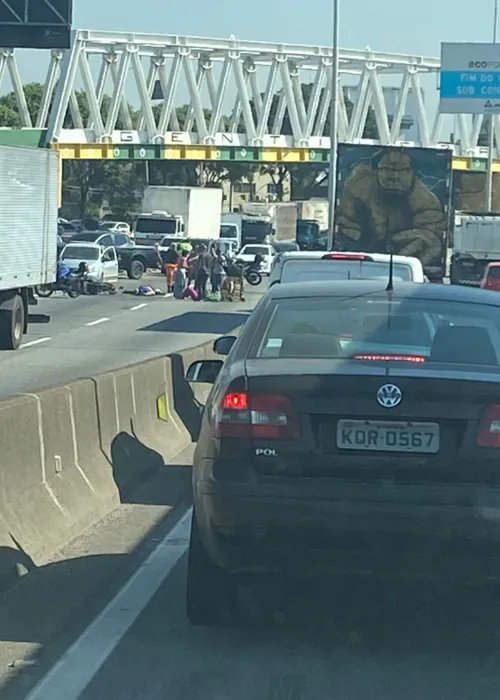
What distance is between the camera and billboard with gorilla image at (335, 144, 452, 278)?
30891 mm

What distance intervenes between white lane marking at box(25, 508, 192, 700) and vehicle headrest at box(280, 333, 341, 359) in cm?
143

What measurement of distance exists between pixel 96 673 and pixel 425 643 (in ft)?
5.01

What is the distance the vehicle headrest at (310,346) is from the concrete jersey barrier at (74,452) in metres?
1.68

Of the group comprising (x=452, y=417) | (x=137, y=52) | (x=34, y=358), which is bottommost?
(x=34, y=358)

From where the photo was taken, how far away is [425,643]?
6.45 m

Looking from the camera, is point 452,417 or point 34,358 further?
point 34,358

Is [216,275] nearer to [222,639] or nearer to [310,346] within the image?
[310,346]

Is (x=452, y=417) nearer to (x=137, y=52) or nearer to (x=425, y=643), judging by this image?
(x=425, y=643)

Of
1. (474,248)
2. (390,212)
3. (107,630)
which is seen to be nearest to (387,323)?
(107,630)

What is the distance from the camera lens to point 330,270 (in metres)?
14.8

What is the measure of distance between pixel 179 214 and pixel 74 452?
195ft

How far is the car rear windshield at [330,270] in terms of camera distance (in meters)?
14.6

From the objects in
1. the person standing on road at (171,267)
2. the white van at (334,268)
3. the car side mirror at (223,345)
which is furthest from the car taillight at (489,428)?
the person standing on road at (171,267)

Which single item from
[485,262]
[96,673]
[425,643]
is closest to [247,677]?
[96,673]
